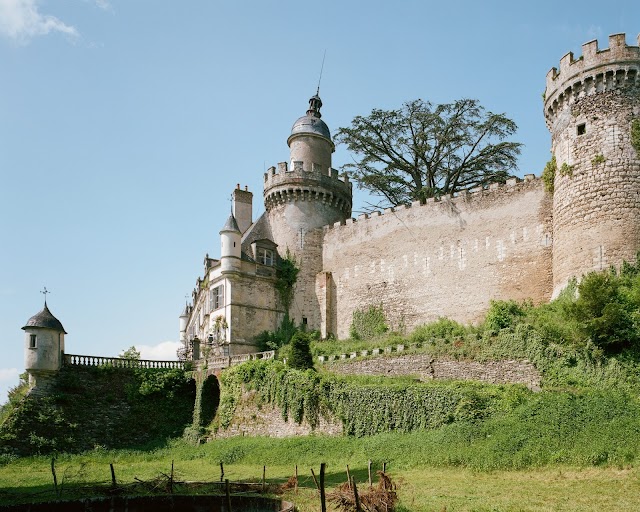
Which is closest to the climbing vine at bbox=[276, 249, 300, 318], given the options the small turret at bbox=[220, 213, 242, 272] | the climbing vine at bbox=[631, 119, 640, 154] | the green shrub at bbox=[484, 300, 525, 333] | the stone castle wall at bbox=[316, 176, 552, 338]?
the stone castle wall at bbox=[316, 176, 552, 338]

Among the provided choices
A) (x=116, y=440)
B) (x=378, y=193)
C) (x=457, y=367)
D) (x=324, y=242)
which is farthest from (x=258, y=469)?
(x=378, y=193)

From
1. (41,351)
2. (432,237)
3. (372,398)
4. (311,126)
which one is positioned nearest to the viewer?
(372,398)

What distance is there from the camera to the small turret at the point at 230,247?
39125 millimetres

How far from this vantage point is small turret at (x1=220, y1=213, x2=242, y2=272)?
3912cm

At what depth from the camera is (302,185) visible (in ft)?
140

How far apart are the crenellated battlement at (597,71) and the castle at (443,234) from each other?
43 millimetres

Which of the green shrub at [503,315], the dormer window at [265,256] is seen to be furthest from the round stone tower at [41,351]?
the green shrub at [503,315]

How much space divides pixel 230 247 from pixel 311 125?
10254 mm

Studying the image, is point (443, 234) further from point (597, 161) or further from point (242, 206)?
point (242, 206)

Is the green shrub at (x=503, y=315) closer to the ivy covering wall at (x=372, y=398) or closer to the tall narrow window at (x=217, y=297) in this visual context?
the ivy covering wall at (x=372, y=398)

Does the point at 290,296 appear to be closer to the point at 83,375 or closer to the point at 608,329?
the point at 83,375

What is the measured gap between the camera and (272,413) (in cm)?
3131

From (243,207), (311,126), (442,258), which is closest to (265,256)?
(243,207)

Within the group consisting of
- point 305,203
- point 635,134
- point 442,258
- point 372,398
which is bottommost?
point 372,398
